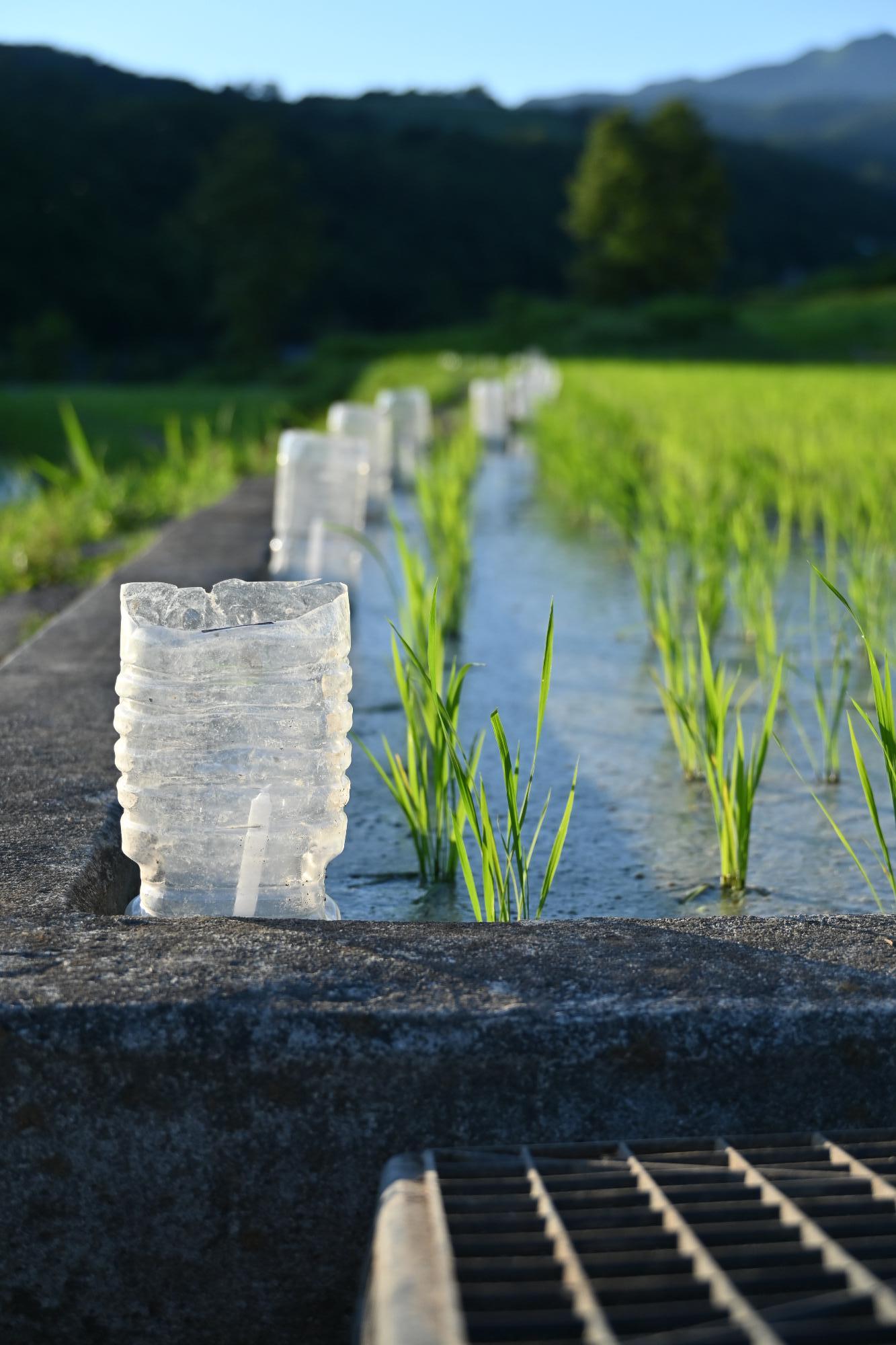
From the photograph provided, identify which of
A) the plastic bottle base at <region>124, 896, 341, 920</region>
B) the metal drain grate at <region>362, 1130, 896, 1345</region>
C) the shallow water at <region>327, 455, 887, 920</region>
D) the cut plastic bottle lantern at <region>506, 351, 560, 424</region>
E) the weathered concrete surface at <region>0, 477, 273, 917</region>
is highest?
the cut plastic bottle lantern at <region>506, 351, 560, 424</region>

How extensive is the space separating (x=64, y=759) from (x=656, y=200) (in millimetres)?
58378

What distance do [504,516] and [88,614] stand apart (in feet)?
12.1

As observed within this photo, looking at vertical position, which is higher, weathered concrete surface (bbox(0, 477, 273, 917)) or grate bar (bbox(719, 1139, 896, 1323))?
weathered concrete surface (bbox(0, 477, 273, 917))

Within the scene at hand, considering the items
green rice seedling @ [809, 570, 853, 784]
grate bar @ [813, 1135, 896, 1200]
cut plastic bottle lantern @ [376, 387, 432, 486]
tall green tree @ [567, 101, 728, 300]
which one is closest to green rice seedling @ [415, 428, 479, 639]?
green rice seedling @ [809, 570, 853, 784]

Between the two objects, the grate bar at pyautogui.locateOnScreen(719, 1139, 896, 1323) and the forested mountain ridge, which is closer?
the grate bar at pyautogui.locateOnScreen(719, 1139, 896, 1323)

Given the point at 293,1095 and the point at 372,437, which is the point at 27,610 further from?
the point at 293,1095

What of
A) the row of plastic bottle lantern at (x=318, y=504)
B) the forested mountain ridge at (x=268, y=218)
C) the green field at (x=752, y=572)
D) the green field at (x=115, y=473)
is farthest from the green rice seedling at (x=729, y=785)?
the forested mountain ridge at (x=268, y=218)

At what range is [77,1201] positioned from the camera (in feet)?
4.42

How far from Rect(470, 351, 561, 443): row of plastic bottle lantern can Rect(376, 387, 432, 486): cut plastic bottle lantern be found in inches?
92.1

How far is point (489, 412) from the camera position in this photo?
11188mm

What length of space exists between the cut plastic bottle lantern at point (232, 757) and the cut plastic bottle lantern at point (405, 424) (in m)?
6.55

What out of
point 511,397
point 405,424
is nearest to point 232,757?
point 405,424

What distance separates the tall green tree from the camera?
185 feet

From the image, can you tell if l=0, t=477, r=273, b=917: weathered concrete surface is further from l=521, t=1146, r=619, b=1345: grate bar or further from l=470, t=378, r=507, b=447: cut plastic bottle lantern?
l=470, t=378, r=507, b=447: cut plastic bottle lantern
